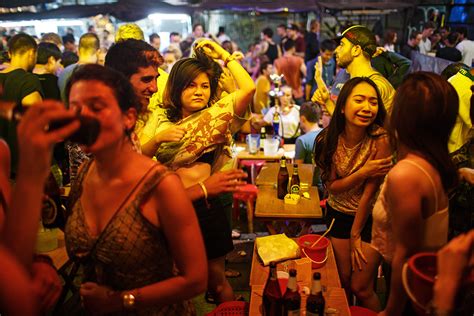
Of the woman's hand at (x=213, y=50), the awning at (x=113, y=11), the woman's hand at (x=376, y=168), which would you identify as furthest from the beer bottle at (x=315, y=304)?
the awning at (x=113, y=11)

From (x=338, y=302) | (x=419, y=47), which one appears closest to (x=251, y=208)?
(x=338, y=302)

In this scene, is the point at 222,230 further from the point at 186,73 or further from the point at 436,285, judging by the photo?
the point at 436,285

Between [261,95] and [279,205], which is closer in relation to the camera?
[279,205]

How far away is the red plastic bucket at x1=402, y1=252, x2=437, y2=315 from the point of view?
1.49 metres

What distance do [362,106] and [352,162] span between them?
377 millimetres

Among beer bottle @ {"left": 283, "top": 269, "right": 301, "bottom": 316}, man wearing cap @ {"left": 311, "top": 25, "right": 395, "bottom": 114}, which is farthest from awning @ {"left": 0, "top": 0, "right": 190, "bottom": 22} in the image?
beer bottle @ {"left": 283, "top": 269, "right": 301, "bottom": 316}

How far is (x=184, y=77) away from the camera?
292 centimetres

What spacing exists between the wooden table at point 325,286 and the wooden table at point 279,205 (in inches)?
21.4

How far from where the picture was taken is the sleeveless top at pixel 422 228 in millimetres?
1865

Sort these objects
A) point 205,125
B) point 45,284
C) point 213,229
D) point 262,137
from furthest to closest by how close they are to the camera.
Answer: point 262,137, point 213,229, point 205,125, point 45,284

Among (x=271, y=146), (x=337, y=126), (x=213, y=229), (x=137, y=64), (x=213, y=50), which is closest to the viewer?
(x=137, y=64)

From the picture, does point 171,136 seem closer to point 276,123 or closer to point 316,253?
point 316,253

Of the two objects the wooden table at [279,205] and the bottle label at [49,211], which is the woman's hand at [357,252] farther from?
the bottle label at [49,211]

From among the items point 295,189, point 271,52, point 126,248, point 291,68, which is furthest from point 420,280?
point 271,52
